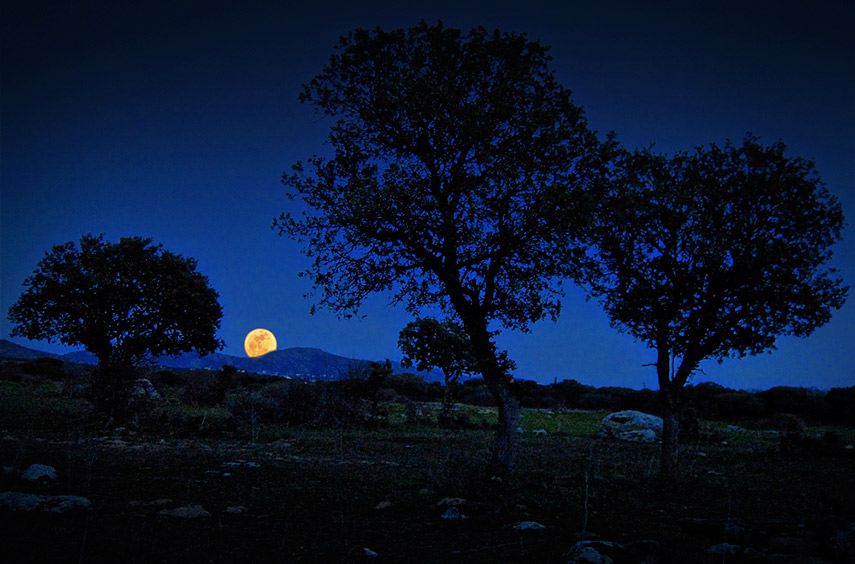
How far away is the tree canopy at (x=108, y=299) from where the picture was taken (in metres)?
27.5

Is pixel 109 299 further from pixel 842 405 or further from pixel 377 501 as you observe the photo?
pixel 842 405

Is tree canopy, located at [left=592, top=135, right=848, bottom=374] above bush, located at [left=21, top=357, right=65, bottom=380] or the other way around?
above

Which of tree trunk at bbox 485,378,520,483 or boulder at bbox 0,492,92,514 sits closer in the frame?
boulder at bbox 0,492,92,514

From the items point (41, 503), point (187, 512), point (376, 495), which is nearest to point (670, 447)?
point (376, 495)

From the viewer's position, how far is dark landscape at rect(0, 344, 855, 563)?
6711 mm

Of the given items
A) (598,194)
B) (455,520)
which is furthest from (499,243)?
(455,520)

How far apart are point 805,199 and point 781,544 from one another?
12.3 m

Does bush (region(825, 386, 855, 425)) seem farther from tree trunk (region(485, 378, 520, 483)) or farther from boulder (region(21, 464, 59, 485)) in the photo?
boulder (region(21, 464, 59, 485))

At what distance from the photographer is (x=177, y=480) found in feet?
38.5

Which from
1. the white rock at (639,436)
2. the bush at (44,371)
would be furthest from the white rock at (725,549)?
the bush at (44,371)

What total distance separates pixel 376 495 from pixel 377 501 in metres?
0.73

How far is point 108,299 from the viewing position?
91.8 ft

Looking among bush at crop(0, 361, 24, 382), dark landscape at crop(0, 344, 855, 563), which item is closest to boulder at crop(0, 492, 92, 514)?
dark landscape at crop(0, 344, 855, 563)

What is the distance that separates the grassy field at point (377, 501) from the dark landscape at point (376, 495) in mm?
47
